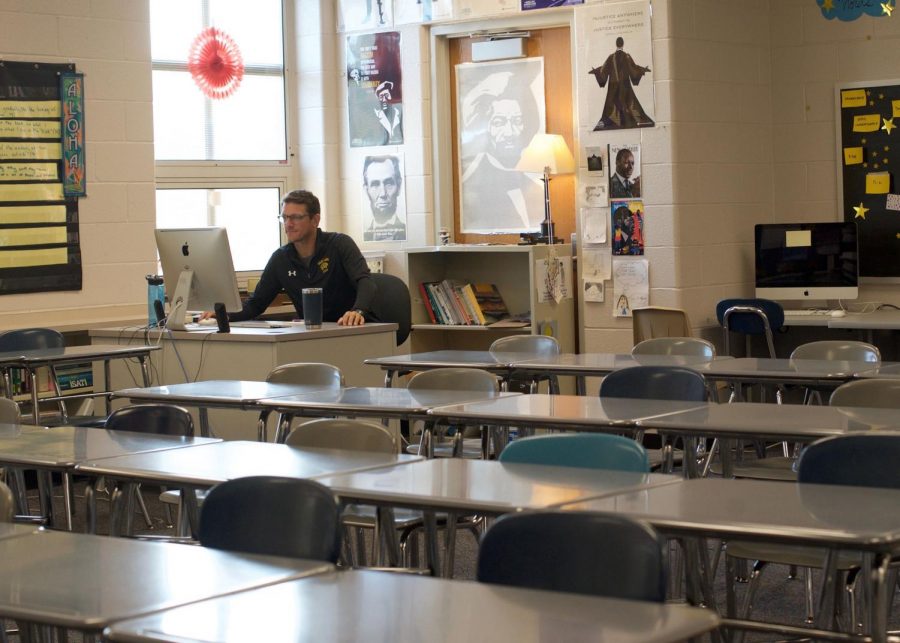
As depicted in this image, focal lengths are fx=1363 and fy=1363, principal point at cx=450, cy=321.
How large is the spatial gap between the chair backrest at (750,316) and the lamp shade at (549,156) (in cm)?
113

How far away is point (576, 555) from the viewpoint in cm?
221

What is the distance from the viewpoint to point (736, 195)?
7.42 meters

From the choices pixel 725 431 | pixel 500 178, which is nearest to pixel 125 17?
pixel 500 178

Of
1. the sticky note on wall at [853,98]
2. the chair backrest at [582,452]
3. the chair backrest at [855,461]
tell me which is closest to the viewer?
the chair backrest at [855,461]

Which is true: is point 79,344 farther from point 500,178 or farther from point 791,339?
point 791,339

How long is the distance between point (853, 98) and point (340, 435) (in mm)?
4679

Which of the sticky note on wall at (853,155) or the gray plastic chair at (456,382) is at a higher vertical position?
the sticky note on wall at (853,155)

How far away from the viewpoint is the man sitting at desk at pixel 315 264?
6480 millimetres

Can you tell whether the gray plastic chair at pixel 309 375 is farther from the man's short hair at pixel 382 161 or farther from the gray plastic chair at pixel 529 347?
the man's short hair at pixel 382 161

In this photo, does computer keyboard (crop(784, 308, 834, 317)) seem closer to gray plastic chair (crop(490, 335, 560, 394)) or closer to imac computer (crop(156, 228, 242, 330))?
gray plastic chair (crop(490, 335, 560, 394))

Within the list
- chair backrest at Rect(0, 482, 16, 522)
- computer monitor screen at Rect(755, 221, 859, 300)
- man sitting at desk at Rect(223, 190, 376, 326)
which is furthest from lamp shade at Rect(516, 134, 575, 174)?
chair backrest at Rect(0, 482, 16, 522)

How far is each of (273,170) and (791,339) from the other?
3.18 m

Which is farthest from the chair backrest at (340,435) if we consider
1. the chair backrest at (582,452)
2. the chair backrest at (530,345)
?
the chair backrest at (530,345)

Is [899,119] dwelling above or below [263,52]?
below
